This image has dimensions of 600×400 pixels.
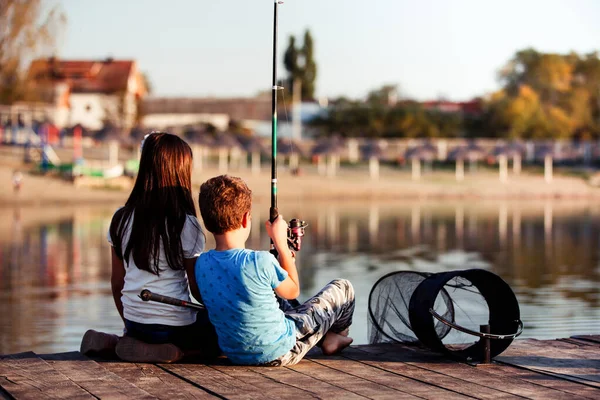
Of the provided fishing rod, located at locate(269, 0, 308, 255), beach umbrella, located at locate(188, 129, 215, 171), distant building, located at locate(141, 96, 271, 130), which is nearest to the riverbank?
beach umbrella, located at locate(188, 129, 215, 171)

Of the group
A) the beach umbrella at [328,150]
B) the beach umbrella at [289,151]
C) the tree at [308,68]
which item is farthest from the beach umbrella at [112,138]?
the tree at [308,68]

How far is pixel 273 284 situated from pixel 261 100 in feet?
198

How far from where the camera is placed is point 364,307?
10.1 m

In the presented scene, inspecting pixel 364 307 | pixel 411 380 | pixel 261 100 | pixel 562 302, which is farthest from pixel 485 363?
pixel 261 100

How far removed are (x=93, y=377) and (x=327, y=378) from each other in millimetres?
1010

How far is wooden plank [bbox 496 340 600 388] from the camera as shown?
4.30 m

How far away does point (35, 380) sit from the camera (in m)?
4.12

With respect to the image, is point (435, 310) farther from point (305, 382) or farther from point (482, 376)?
point (305, 382)

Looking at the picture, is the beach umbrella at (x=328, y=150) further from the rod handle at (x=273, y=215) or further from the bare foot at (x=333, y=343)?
the rod handle at (x=273, y=215)

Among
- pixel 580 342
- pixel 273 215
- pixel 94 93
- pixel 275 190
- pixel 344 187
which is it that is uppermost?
pixel 94 93

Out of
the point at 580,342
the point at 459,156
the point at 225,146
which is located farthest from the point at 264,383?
the point at 459,156

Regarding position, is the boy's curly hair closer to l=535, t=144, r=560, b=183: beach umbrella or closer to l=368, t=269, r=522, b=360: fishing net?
l=368, t=269, r=522, b=360: fishing net

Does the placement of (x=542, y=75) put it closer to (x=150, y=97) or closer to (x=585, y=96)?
(x=585, y=96)

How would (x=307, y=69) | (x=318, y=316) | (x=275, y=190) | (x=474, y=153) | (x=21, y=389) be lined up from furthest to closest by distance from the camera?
(x=307, y=69)
(x=474, y=153)
(x=275, y=190)
(x=318, y=316)
(x=21, y=389)
